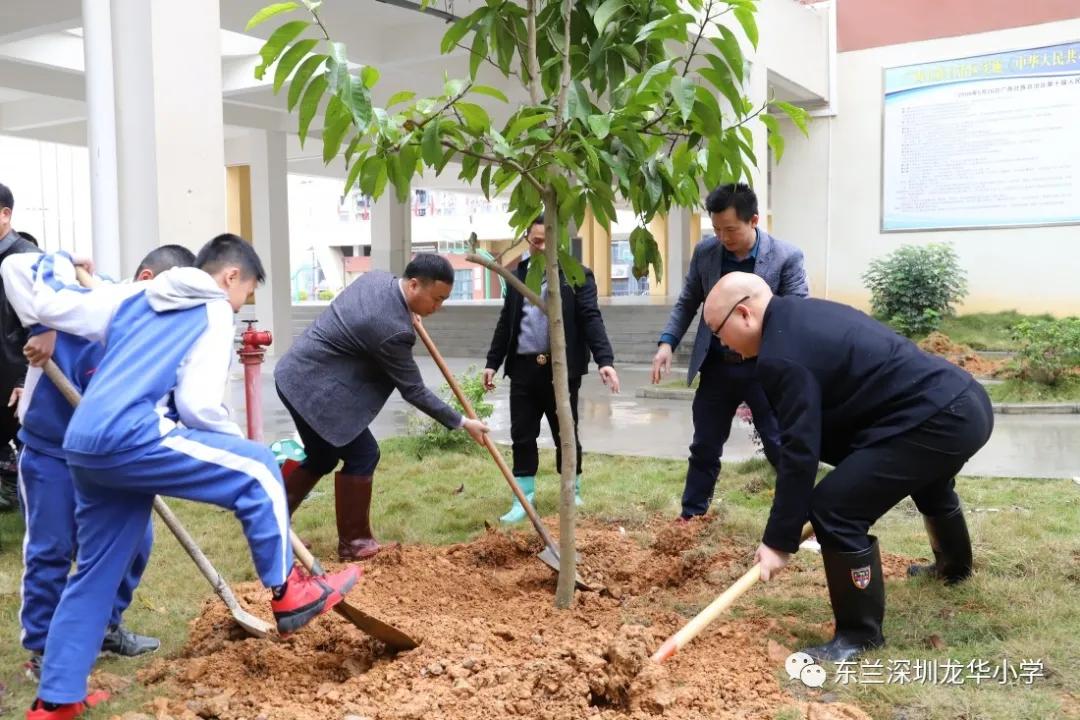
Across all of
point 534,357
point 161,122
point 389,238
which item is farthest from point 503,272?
point 389,238

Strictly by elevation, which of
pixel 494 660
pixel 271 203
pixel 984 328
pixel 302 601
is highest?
pixel 271 203

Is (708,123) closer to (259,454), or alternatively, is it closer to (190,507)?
(259,454)

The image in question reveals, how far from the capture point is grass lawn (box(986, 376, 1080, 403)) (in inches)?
370

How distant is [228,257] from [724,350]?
7.99 ft

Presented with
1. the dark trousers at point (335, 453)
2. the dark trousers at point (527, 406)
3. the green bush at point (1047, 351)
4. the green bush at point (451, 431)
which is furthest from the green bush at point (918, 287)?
the dark trousers at point (335, 453)

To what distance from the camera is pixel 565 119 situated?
2.98 metres

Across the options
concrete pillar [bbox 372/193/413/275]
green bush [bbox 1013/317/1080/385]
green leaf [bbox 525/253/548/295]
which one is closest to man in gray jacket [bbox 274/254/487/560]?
green leaf [bbox 525/253/548/295]

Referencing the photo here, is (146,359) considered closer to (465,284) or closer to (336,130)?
(336,130)

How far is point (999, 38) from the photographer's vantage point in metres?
13.1

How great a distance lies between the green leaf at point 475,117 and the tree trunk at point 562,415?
0.62 metres

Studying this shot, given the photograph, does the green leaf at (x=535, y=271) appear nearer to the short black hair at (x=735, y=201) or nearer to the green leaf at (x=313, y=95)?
the short black hair at (x=735, y=201)

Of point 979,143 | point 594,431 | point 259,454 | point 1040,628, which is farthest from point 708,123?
point 979,143

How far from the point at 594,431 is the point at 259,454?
616 cm

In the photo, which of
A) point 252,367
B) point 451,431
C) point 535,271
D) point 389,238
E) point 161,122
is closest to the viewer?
point 535,271
